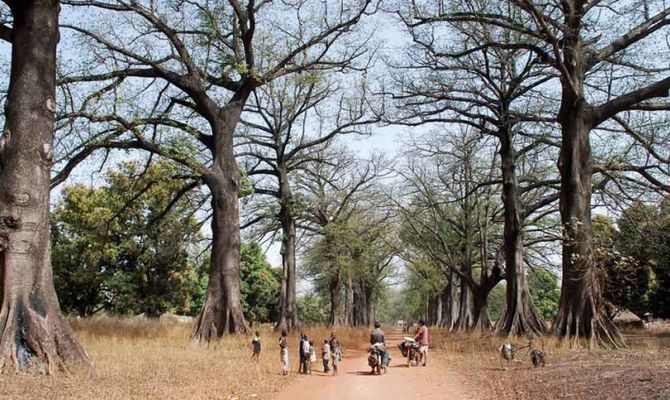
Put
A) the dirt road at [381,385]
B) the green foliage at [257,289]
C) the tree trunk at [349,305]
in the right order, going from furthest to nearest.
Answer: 1. the green foliage at [257,289]
2. the tree trunk at [349,305]
3. the dirt road at [381,385]

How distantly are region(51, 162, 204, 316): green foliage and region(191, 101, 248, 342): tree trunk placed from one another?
17741 millimetres

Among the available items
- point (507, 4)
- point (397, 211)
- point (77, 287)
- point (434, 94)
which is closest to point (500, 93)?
point (434, 94)

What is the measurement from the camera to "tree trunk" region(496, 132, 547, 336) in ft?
84.7

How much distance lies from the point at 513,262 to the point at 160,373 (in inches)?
783

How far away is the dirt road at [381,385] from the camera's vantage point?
1116 centimetres

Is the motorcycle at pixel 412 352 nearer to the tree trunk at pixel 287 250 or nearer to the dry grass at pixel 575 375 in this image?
the dry grass at pixel 575 375

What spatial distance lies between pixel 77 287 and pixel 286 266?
18.6 metres

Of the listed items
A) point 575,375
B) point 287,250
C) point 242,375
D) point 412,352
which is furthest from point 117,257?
point 575,375

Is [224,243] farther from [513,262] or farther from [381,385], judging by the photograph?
[513,262]

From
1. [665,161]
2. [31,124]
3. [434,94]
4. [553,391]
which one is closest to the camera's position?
[553,391]

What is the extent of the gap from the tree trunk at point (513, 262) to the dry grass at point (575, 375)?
28.2 ft

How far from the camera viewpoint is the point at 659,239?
19703mm

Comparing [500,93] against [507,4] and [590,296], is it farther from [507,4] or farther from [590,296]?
[590,296]

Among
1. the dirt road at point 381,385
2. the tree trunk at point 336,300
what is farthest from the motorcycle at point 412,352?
the tree trunk at point 336,300
